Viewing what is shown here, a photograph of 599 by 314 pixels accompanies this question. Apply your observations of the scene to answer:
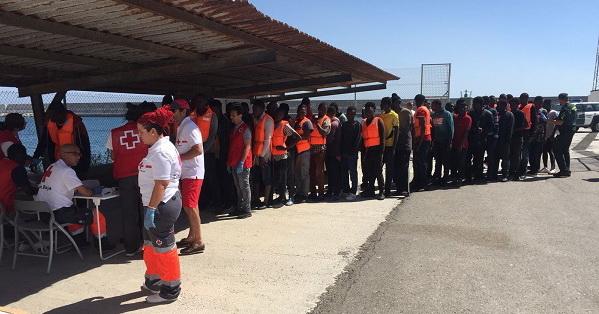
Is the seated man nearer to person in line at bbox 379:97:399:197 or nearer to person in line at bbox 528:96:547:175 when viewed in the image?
person in line at bbox 379:97:399:197

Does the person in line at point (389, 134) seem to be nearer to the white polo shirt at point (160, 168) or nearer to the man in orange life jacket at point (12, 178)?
the white polo shirt at point (160, 168)

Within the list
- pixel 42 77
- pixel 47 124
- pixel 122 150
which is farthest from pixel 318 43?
pixel 42 77

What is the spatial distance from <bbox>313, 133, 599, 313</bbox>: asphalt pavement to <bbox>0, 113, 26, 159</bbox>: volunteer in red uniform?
4566 mm

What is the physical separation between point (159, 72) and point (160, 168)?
11.8 feet

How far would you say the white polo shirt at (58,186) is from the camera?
468cm

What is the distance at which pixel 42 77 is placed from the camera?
7480 mm

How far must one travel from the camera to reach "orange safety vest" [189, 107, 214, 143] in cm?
577

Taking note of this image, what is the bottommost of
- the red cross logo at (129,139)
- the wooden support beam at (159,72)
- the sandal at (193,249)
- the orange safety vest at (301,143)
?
the sandal at (193,249)

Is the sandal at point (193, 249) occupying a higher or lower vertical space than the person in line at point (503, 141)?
lower

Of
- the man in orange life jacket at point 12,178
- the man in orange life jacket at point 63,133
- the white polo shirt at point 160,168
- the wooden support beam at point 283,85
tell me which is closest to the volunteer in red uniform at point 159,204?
the white polo shirt at point 160,168

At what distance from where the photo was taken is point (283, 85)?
1050cm

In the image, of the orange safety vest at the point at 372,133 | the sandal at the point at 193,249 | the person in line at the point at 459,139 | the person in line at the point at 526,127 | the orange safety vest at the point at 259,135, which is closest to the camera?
the sandal at the point at 193,249

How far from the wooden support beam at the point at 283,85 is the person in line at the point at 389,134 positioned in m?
2.28

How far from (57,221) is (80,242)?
2.46ft
